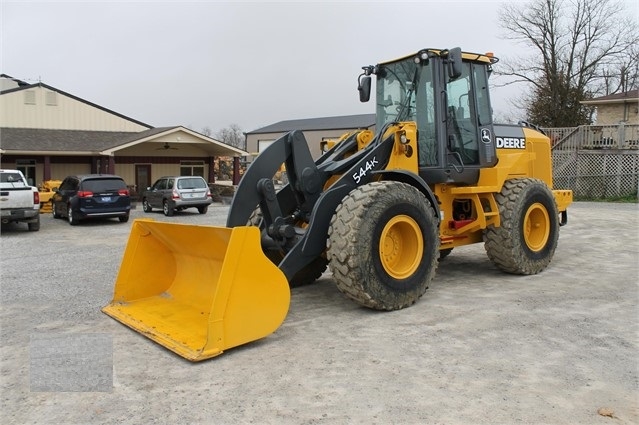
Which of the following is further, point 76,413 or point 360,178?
point 360,178

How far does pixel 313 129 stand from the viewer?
54375 millimetres

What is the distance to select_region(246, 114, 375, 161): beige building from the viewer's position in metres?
51.7

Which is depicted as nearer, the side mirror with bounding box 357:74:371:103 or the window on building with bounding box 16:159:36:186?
the side mirror with bounding box 357:74:371:103

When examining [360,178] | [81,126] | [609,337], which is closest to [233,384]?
[360,178]

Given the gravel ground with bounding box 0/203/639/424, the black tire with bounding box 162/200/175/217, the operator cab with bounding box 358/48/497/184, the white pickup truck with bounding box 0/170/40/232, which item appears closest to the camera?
the gravel ground with bounding box 0/203/639/424

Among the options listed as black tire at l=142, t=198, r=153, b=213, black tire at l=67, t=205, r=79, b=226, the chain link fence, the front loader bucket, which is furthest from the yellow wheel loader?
black tire at l=142, t=198, r=153, b=213

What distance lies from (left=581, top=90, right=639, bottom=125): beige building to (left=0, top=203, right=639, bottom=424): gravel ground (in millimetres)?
26339

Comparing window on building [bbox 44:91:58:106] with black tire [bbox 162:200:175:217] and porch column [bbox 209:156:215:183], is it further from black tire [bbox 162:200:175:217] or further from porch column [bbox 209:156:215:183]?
black tire [bbox 162:200:175:217]

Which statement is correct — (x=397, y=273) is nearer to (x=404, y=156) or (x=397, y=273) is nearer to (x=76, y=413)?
(x=404, y=156)

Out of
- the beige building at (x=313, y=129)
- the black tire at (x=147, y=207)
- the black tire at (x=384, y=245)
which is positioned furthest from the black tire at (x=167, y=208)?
the beige building at (x=313, y=129)

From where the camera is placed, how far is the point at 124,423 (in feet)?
11.3

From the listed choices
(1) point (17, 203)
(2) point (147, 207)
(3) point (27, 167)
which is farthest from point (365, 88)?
(3) point (27, 167)

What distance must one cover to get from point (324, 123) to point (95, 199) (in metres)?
41.6

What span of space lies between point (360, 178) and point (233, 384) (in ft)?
9.57
